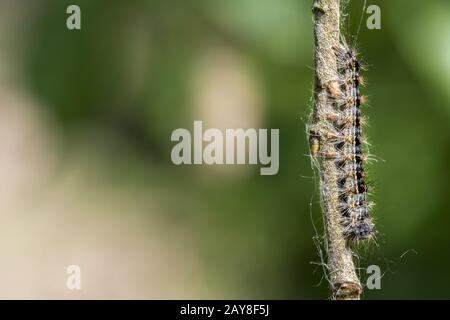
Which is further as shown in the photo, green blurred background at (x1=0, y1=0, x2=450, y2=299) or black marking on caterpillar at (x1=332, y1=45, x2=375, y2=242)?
green blurred background at (x1=0, y1=0, x2=450, y2=299)

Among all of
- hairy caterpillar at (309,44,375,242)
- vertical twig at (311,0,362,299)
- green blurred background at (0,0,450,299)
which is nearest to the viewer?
vertical twig at (311,0,362,299)

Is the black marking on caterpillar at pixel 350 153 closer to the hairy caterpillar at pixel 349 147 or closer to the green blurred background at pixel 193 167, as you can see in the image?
the hairy caterpillar at pixel 349 147

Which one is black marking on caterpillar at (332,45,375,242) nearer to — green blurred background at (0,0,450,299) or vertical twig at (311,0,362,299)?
vertical twig at (311,0,362,299)

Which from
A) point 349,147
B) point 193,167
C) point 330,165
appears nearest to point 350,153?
point 349,147

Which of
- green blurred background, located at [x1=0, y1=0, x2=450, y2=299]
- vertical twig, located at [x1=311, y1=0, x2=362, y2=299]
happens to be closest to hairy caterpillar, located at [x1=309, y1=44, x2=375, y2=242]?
vertical twig, located at [x1=311, y1=0, x2=362, y2=299]

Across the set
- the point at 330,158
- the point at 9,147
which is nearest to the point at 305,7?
the point at 330,158

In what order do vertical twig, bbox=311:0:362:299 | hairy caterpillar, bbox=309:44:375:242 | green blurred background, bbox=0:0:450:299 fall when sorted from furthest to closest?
1. green blurred background, bbox=0:0:450:299
2. hairy caterpillar, bbox=309:44:375:242
3. vertical twig, bbox=311:0:362:299

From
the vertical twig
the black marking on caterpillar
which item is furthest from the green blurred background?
the vertical twig
